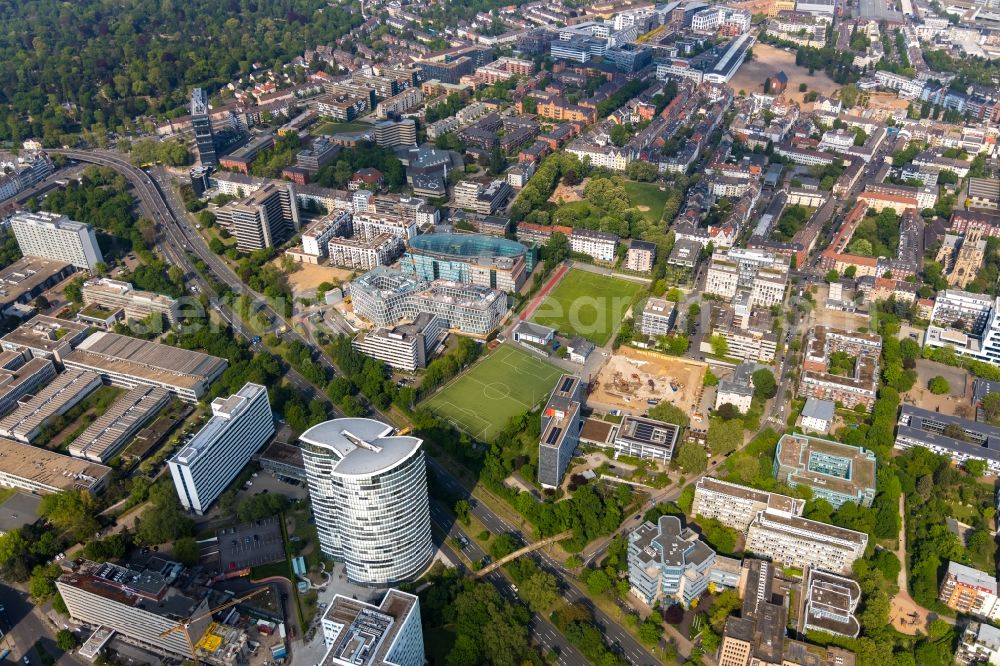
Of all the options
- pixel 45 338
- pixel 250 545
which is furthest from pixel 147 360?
pixel 250 545

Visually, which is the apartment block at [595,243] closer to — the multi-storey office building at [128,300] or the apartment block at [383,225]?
the apartment block at [383,225]

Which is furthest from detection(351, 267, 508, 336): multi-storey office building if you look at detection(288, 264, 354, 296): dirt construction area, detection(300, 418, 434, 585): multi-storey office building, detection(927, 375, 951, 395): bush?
detection(927, 375, 951, 395): bush

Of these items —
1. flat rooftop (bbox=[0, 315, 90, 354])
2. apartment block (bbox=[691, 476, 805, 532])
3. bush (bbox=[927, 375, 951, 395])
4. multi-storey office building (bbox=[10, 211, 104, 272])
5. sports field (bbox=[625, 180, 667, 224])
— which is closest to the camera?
apartment block (bbox=[691, 476, 805, 532])

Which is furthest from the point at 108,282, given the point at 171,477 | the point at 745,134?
the point at 745,134

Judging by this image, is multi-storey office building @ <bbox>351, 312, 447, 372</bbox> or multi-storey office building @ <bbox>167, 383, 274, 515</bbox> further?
multi-storey office building @ <bbox>351, 312, 447, 372</bbox>

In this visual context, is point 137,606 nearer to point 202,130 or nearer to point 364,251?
point 364,251

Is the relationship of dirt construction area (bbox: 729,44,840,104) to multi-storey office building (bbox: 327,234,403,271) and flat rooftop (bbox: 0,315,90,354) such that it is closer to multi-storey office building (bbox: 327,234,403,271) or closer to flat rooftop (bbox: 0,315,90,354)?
multi-storey office building (bbox: 327,234,403,271)

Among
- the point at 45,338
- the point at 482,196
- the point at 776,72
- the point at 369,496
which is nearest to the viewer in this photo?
the point at 369,496
